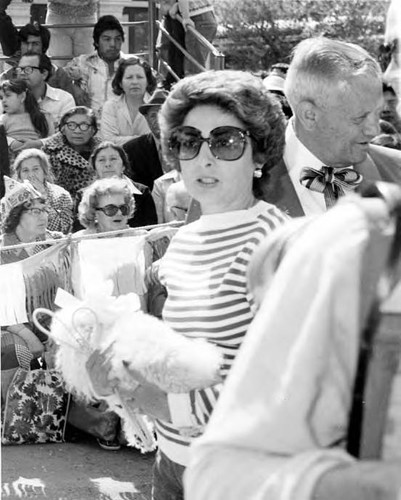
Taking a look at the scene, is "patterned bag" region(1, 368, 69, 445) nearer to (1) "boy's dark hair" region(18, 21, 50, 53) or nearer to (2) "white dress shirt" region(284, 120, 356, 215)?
(2) "white dress shirt" region(284, 120, 356, 215)

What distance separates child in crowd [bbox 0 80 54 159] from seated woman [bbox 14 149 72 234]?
1299mm

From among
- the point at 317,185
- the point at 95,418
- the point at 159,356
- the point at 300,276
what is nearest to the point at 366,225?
the point at 300,276

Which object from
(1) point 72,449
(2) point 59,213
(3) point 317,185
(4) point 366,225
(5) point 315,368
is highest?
(4) point 366,225

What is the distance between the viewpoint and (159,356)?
2.78 m

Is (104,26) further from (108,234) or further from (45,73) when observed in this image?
(108,234)

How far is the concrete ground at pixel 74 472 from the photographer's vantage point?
536 centimetres

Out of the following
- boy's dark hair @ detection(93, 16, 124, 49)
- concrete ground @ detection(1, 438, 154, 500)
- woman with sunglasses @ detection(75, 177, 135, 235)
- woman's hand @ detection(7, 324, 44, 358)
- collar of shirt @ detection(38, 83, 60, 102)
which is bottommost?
concrete ground @ detection(1, 438, 154, 500)

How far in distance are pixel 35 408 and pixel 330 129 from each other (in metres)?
2.58

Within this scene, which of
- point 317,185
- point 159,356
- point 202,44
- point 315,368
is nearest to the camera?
point 315,368

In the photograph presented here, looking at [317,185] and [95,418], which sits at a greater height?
[317,185]

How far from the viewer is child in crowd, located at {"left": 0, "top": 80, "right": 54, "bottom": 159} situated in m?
8.79

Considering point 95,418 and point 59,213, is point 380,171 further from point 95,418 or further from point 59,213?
point 59,213

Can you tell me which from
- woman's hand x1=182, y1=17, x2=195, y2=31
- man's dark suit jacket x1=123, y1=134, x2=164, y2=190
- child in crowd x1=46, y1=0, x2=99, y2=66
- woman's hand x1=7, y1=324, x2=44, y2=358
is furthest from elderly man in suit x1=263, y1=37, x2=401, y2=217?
child in crowd x1=46, y1=0, x2=99, y2=66

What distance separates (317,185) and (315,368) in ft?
8.02
